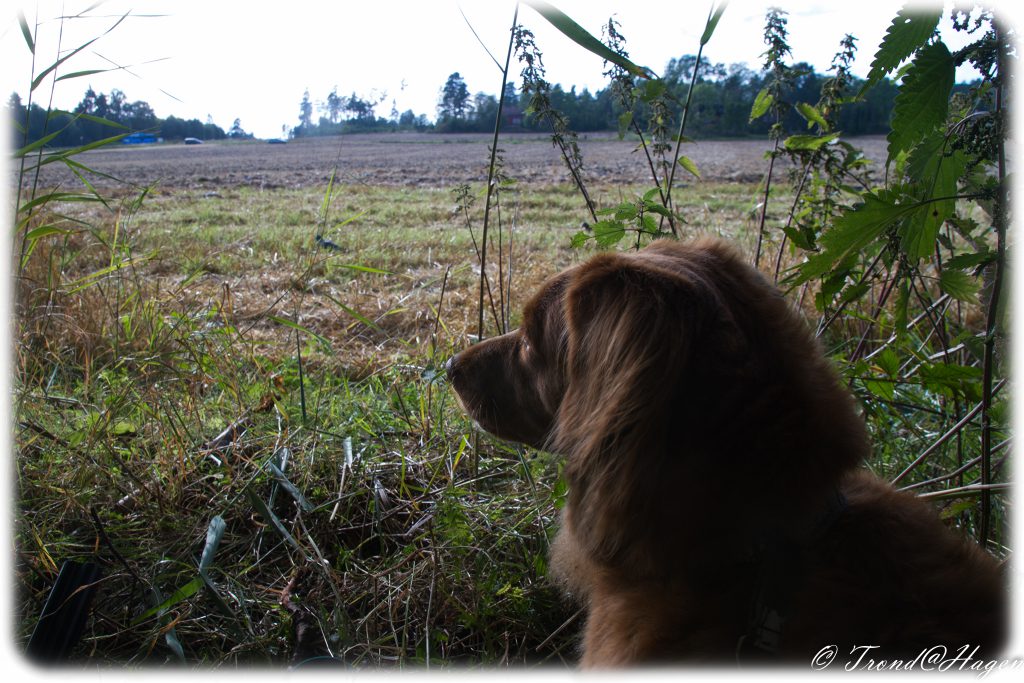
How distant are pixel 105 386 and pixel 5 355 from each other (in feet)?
2.06

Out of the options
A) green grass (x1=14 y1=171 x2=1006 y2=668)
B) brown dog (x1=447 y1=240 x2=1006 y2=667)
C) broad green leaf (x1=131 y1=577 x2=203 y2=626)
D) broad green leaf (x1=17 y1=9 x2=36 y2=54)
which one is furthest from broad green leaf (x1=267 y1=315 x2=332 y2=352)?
brown dog (x1=447 y1=240 x2=1006 y2=667)

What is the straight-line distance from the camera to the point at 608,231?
2.19 meters

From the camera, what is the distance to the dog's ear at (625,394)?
4.75ft

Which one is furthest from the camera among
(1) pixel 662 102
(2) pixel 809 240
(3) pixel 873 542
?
(1) pixel 662 102

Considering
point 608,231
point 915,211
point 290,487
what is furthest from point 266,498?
point 915,211

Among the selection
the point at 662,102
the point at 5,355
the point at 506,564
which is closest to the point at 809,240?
the point at 662,102

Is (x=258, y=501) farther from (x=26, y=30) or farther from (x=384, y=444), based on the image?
(x=26, y=30)

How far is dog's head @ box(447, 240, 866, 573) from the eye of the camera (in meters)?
1.43

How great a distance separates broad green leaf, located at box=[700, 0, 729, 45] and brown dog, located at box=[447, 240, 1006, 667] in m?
0.99

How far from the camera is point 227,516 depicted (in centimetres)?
255

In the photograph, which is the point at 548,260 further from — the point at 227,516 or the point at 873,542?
the point at 873,542

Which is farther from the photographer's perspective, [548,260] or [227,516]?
[548,260]

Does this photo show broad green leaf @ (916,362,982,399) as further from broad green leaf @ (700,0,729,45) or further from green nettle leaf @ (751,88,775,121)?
green nettle leaf @ (751,88,775,121)

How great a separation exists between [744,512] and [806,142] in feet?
6.63
